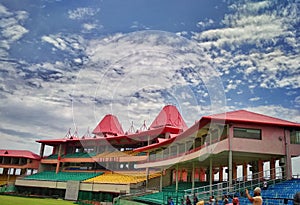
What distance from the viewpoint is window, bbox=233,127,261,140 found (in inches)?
774

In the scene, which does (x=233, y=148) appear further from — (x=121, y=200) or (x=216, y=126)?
(x=121, y=200)

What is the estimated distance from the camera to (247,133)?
19844 millimetres

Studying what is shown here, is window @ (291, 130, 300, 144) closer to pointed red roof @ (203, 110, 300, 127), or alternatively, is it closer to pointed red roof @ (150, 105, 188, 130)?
pointed red roof @ (203, 110, 300, 127)

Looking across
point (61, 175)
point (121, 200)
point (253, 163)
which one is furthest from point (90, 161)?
point (253, 163)

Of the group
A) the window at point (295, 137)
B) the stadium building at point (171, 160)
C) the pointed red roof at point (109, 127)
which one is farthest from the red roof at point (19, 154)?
the window at point (295, 137)

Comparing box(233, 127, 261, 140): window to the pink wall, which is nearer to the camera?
the pink wall

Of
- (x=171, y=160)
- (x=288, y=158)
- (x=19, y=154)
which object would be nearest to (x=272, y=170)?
(x=288, y=158)

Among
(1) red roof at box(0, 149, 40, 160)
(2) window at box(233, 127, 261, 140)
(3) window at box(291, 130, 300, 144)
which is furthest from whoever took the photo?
(1) red roof at box(0, 149, 40, 160)

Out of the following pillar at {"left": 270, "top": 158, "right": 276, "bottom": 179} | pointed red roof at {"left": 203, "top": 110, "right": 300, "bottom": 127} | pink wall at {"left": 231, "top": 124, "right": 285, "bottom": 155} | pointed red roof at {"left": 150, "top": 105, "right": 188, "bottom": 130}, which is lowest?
pillar at {"left": 270, "top": 158, "right": 276, "bottom": 179}

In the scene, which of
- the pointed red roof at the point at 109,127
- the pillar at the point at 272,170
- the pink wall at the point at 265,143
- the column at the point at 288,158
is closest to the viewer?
the pink wall at the point at 265,143

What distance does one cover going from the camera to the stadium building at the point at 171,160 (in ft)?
64.5

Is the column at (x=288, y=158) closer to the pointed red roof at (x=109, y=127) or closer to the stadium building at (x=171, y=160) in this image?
the stadium building at (x=171, y=160)

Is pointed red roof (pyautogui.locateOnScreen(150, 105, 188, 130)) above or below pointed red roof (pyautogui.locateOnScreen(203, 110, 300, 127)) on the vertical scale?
above

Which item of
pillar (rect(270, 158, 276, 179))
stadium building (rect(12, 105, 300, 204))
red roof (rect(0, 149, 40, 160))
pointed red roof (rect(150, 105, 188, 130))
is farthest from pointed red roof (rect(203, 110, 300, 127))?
red roof (rect(0, 149, 40, 160))
